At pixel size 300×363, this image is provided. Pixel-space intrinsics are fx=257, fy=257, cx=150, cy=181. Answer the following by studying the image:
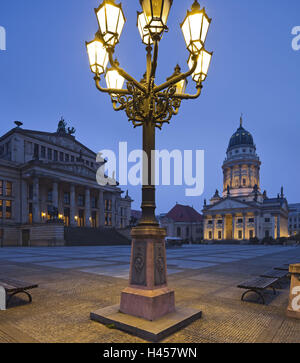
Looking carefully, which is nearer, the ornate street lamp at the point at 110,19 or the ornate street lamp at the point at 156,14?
the ornate street lamp at the point at 156,14

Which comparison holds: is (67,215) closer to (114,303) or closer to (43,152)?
(43,152)

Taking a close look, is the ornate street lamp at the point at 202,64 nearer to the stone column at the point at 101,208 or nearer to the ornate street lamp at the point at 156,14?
the ornate street lamp at the point at 156,14

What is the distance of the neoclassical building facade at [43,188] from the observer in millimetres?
47625

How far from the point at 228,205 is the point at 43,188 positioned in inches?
2471

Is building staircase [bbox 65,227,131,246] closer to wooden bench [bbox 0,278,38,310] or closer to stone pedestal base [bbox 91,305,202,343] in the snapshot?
wooden bench [bbox 0,278,38,310]

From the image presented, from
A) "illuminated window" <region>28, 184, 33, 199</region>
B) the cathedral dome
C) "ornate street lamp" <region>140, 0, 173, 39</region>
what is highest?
the cathedral dome

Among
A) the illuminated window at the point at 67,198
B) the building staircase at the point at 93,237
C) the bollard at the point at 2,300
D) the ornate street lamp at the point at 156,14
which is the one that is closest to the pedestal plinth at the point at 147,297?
the bollard at the point at 2,300

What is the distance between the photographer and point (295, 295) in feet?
19.3

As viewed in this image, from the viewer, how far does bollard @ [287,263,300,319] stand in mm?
5840

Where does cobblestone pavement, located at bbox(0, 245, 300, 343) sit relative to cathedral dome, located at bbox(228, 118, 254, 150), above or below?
below

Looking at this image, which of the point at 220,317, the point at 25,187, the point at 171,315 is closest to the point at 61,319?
the point at 171,315

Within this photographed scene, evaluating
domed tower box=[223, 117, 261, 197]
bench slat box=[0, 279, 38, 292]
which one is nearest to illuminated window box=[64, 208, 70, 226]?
bench slat box=[0, 279, 38, 292]

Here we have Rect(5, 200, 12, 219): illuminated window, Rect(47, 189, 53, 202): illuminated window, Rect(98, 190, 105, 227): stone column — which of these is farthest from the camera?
Rect(98, 190, 105, 227): stone column

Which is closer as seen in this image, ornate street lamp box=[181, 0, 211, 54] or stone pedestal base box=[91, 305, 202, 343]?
stone pedestal base box=[91, 305, 202, 343]
